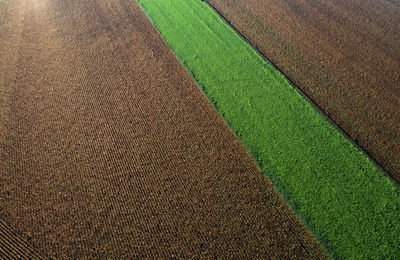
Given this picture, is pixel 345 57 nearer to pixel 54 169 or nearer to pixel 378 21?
pixel 378 21

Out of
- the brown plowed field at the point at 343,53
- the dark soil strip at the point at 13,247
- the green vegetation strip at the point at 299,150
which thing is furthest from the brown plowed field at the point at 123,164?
the brown plowed field at the point at 343,53

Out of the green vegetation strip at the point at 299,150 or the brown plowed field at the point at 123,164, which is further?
the green vegetation strip at the point at 299,150

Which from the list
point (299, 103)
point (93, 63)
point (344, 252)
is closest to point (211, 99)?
point (299, 103)

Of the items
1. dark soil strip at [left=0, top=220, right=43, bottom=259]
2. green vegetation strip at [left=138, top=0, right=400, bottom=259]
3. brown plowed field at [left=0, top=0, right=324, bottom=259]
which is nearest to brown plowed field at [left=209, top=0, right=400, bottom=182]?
green vegetation strip at [left=138, top=0, right=400, bottom=259]

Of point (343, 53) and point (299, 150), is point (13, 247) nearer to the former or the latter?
point (299, 150)

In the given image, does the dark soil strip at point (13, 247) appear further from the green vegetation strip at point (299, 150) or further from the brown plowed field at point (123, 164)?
the green vegetation strip at point (299, 150)

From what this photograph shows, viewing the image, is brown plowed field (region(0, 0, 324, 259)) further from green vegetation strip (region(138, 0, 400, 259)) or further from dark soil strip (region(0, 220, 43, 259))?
green vegetation strip (region(138, 0, 400, 259))
